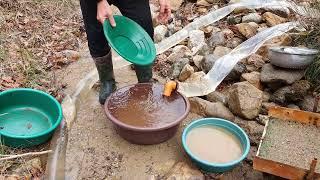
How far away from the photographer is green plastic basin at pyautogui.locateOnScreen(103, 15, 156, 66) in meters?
3.46

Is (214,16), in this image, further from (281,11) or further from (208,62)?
(208,62)

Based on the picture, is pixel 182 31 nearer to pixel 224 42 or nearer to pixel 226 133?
pixel 224 42

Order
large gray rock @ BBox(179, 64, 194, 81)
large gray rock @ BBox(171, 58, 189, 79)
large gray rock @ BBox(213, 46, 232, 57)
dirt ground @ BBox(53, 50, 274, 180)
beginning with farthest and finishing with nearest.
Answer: large gray rock @ BBox(213, 46, 232, 57) → large gray rock @ BBox(171, 58, 189, 79) → large gray rock @ BBox(179, 64, 194, 81) → dirt ground @ BBox(53, 50, 274, 180)

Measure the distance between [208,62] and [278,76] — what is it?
2.44ft

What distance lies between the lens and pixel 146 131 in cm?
315


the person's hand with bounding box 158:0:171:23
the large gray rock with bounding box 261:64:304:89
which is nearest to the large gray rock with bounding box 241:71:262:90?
the large gray rock with bounding box 261:64:304:89

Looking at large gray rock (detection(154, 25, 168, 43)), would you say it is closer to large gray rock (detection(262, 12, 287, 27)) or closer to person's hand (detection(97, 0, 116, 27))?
large gray rock (detection(262, 12, 287, 27))

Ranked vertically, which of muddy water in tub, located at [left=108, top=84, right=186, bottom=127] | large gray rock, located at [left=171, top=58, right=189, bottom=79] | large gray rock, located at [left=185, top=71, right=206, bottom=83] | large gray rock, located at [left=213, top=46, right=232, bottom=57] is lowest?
large gray rock, located at [left=171, top=58, right=189, bottom=79]

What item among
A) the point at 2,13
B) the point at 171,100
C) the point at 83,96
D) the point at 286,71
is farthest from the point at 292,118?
the point at 2,13

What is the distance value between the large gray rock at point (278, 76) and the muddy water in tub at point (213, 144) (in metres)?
0.80

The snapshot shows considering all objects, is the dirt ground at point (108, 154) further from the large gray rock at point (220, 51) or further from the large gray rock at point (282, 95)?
the large gray rock at point (220, 51)

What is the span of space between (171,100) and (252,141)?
0.74 meters

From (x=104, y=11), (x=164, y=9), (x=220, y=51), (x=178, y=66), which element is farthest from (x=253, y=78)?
(x=104, y=11)

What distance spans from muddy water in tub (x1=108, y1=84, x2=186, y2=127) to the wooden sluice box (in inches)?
27.7
